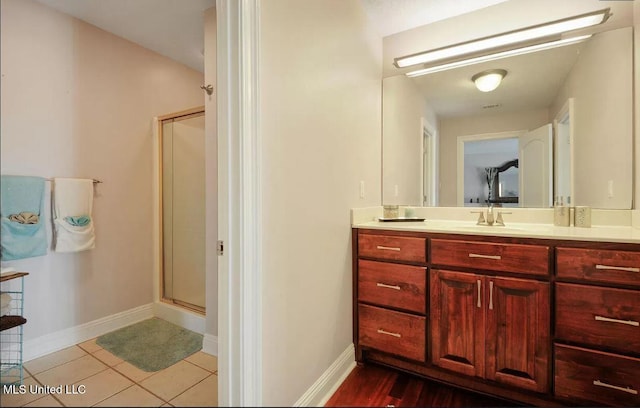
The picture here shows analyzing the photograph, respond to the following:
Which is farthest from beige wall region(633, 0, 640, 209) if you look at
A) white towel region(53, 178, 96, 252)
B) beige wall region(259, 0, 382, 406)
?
white towel region(53, 178, 96, 252)

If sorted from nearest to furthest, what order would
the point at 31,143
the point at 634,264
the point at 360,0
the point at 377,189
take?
the point at 634,264 → the point at 31,143 → the point at 360,0 → the point at 377,189

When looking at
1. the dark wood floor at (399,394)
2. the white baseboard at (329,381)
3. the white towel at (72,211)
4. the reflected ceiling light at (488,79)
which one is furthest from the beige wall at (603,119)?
the white towel at (72,211)

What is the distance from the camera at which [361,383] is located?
155 cm

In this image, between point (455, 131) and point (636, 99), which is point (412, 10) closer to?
point (455, 131)

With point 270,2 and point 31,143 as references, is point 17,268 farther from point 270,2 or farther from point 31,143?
point 270,2

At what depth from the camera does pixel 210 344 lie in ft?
5.75

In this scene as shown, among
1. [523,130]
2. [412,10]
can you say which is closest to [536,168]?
[523,130]

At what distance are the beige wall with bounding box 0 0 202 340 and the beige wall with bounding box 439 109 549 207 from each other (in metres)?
2.23

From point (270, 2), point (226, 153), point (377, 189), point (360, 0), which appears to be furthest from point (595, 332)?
point (360, 0)

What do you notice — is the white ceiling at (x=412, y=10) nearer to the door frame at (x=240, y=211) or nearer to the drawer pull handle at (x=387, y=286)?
the door frame at (x=240, y=211)

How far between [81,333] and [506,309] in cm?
258

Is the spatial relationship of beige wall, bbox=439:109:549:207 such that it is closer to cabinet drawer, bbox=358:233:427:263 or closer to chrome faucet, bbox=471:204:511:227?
chrome faucet, bbox=471:204:511:227

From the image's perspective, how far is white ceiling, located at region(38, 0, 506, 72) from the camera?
5.87 feet

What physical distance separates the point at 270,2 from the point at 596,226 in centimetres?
210
